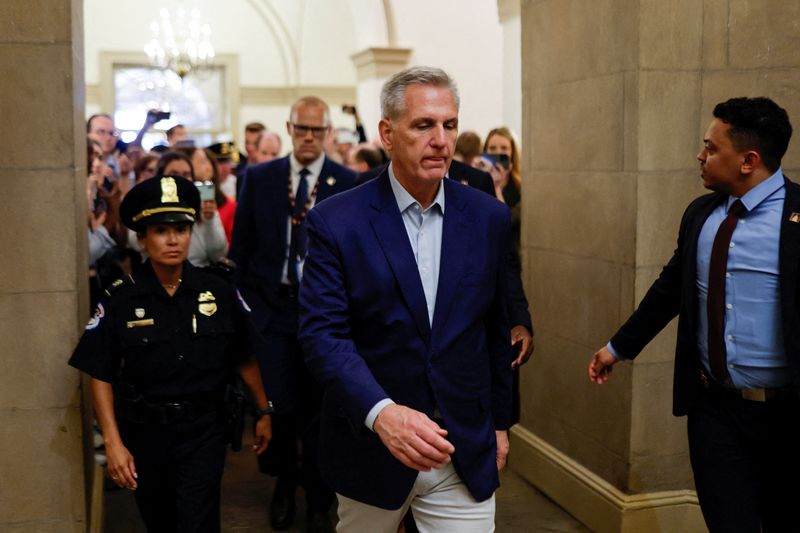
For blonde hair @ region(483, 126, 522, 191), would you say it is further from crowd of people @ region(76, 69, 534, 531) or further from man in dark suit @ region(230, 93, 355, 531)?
man in dark suit @ region(230, 93, 355, 531)

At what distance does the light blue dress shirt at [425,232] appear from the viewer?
109 inches

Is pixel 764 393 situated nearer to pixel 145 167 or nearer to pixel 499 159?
pixel 499 159

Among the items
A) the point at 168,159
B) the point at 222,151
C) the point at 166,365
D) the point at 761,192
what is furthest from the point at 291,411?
the point at 222,151

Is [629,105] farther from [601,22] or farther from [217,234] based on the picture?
[217,234]

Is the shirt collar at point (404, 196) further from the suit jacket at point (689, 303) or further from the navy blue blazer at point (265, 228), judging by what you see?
the navy blue blazer at point (265, 228)

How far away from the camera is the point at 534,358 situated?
5.48m

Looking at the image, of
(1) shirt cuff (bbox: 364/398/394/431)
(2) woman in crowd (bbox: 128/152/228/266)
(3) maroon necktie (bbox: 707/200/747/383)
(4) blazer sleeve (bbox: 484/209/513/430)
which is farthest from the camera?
(2) woman in crowd (bbox: 128/152/228/266)

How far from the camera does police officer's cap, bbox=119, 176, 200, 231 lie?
12.3ft

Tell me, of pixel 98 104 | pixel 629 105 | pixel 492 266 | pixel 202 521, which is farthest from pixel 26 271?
pixel 98 104

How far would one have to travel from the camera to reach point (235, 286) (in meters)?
4.59

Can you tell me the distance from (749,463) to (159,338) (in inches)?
78.5

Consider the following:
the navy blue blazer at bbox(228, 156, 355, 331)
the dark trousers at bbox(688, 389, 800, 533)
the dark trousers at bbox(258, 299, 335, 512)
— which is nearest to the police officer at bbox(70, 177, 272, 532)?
the dark trousers at bbox(258, 299, 335, 512)

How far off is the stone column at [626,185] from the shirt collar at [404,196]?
→ 177cm

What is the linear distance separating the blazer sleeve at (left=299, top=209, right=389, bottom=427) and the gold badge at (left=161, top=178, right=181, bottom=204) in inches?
45.5
